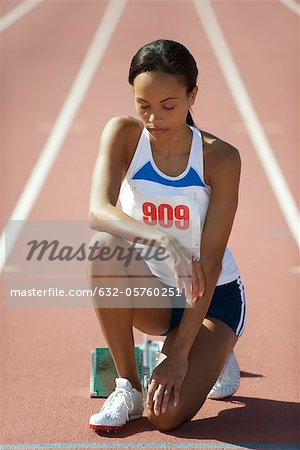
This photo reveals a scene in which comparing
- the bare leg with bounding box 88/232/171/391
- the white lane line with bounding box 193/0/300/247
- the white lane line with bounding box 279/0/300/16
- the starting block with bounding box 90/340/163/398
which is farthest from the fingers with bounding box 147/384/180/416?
the white lane line with bounding box 279/0/300/16

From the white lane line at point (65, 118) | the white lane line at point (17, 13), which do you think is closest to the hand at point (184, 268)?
the white lane line at point (65, 118)

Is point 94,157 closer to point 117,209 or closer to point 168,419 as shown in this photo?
point 117,209

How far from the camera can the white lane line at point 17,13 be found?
59.7 ft

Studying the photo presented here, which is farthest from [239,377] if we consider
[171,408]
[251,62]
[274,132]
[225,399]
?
[251,62]

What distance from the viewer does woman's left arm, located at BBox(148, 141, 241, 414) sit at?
4023 mm

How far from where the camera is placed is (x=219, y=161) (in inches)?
166

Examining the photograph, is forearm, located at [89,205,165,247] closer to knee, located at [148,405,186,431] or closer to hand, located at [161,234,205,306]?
hand, located at [161,234,205,306]

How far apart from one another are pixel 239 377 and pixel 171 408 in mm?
674

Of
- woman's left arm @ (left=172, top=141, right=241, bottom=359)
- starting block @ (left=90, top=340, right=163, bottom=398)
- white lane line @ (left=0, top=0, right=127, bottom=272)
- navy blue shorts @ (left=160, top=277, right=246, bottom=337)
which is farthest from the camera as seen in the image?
white lane line @ (left=0, top=0, right=127, bottom=272)

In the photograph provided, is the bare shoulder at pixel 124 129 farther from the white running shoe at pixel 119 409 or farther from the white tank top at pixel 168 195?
the white running shoe at pixel 119 409

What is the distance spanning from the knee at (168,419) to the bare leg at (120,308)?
245 mm

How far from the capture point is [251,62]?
14.8 meters

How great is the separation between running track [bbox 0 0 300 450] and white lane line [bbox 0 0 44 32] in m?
0.05

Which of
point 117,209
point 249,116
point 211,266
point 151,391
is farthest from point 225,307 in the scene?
point 249,116
